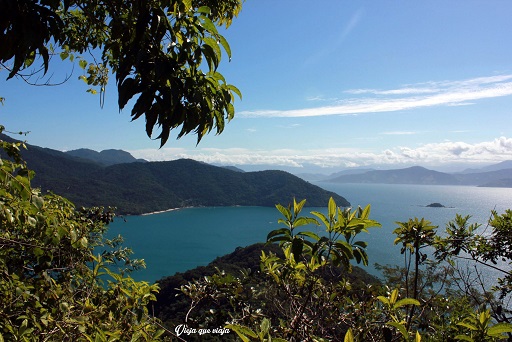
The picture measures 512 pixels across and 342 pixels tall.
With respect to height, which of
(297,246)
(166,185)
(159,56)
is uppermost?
(159,56)

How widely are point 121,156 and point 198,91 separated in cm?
19120

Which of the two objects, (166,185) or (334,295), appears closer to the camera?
(334,295)

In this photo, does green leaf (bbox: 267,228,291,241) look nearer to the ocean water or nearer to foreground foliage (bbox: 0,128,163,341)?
foreground foliage (bbox: 0,128,163,341)

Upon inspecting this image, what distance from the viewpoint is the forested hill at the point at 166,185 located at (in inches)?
2785

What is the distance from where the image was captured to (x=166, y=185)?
291 feet

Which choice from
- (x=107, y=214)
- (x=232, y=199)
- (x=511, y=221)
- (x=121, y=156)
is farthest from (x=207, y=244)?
(x=121, y=156)

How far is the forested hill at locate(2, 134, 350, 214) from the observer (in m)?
70.8

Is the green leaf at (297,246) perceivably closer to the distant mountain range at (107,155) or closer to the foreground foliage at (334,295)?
the foreground foliage at (334,295)

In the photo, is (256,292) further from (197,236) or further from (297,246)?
(197,236)

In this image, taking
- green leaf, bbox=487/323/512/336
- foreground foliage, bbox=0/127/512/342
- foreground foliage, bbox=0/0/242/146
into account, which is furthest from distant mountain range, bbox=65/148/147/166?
green leaf, bbox=487/323/512/336

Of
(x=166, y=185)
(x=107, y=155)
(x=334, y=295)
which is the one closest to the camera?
(x=334, y=295)

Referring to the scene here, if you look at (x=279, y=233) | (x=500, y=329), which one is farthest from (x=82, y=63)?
(x=500, y=329)

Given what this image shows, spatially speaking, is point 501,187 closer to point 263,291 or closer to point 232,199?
point 232,199

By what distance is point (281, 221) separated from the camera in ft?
3.60
